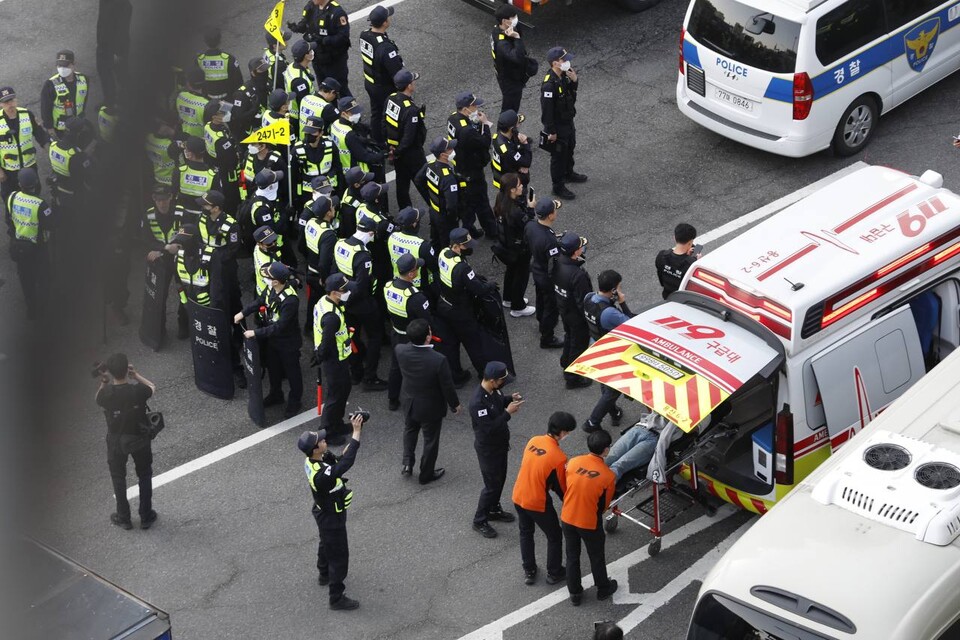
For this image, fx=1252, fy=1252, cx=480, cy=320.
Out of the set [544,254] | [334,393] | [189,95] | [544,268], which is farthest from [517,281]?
[189,95]

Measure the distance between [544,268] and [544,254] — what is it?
0.59 ft

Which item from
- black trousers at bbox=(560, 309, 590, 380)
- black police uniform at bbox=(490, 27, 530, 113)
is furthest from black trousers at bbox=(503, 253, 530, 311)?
black police uniform at bbox=(490, 27, 530, 113)

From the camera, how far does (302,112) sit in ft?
43.1

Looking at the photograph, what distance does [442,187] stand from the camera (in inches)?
485

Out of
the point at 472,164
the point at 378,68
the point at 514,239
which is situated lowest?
the point at 514,239

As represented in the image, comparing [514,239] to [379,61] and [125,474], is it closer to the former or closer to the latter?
[379,61]

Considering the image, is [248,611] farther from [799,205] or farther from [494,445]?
[799,205]

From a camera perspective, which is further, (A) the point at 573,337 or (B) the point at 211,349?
(B) the point at 211,349

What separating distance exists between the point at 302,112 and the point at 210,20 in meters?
12.1

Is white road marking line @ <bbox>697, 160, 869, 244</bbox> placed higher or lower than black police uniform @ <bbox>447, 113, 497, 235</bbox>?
lower

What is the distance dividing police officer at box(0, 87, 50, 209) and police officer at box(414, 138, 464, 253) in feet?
13.1

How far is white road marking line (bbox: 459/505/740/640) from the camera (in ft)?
28.9

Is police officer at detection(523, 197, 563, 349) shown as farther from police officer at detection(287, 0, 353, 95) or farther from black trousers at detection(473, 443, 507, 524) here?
police officer at detection(287, 0, 353, 95)

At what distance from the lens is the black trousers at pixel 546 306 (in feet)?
37.6
